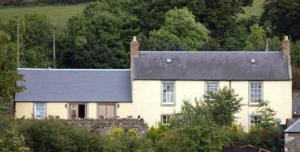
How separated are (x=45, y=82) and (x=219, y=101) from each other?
452 inches

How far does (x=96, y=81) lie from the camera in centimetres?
9775

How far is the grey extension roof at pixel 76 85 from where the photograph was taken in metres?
96.1

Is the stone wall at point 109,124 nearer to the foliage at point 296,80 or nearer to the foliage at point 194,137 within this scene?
the foliage at point 194,137

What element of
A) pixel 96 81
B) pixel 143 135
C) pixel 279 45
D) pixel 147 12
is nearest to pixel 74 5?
pixel 147 12

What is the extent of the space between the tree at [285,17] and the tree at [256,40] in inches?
154

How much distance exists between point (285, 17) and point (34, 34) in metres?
17.9

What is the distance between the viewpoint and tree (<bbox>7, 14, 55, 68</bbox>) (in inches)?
4483

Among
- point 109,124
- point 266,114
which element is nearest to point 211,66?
point 266,114

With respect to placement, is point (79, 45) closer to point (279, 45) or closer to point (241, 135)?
point (279, 45)

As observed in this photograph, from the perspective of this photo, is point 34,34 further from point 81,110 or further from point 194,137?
point 194,137

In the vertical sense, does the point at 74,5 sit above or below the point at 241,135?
above

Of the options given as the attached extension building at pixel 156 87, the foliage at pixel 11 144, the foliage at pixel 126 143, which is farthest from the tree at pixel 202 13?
the foliage at pixel 11 144

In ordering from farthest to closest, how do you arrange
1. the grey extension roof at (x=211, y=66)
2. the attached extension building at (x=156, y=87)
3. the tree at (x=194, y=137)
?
the grey extension roof at (x=211, y=66), the attached extension building at (x=156, y=87), the tree at (x=194, y=137)

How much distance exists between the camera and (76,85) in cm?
9738
